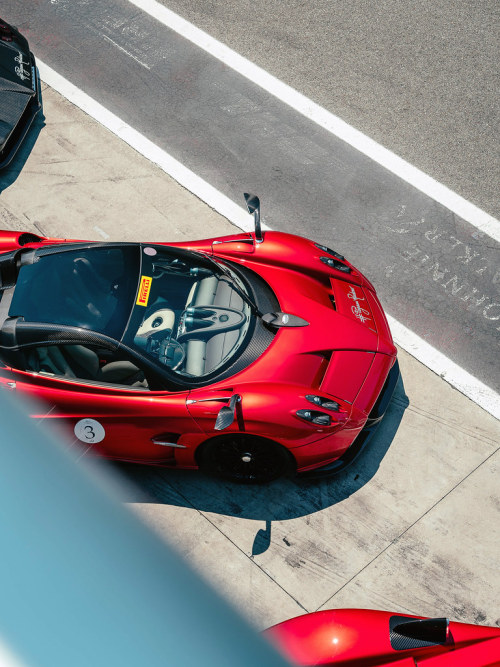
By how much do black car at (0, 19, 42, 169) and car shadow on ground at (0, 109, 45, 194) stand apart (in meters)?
0.15

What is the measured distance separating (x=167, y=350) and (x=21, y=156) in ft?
13.7

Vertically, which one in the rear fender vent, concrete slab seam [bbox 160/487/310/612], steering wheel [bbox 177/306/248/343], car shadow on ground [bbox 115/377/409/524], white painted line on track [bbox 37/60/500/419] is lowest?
concrete slab seam [bbox 160/487/310/612]

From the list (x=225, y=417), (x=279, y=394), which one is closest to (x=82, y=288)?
(x=225, y=417)

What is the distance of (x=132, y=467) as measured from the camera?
17.8ft

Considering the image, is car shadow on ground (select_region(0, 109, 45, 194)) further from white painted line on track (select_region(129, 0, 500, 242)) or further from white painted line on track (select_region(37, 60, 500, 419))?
white painted line on track (select_region(129, 0, 500, 242))

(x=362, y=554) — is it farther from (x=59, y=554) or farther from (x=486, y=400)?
(x=59, y=554)

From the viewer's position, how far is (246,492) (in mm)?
5336

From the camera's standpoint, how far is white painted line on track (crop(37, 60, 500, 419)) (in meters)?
5.98

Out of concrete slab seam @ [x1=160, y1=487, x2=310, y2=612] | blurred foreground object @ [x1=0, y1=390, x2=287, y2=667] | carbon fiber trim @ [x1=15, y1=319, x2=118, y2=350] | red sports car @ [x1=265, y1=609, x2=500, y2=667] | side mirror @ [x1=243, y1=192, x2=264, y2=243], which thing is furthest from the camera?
side mirror @ [x1=243, y1=192, x2=264, y2=243]

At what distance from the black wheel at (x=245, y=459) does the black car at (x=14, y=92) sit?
4.16 meters

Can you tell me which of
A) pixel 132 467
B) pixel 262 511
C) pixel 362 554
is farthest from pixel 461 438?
pixel 132 467

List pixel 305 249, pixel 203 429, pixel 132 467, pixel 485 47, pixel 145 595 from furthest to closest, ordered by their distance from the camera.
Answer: pixel 485 47, pixel 305 249, pixel 132 467, pixel 203 429, pixel 145 595

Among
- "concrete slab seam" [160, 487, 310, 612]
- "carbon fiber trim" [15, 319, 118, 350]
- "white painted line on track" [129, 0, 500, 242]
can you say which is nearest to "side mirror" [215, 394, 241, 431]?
"carbon fiber trim" [15, 319, 118, 350]

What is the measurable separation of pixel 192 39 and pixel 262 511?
6.34 meters
